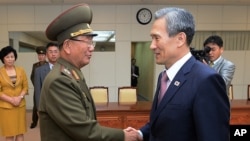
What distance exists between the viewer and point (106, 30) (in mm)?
7145

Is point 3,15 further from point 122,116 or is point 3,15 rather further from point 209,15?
point 209,15

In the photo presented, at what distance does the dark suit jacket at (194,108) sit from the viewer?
105cm

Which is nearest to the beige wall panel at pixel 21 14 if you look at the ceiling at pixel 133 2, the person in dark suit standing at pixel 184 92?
the ceiling at pixel 133 2

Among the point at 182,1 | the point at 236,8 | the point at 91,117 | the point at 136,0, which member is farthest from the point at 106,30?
the point at 91,117

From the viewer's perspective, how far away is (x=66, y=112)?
1313 mm

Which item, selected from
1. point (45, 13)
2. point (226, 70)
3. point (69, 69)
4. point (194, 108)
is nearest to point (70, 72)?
point (69, 69)

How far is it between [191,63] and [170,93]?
0.57 ft

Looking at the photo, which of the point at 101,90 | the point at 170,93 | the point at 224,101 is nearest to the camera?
the point at 224,101

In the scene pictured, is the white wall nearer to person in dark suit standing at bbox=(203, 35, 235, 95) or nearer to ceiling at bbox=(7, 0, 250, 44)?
ceiling at bbox=(7, 0, 250, 44)

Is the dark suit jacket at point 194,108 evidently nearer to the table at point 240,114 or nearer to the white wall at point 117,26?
the table at point 240,114

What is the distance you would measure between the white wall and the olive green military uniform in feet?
18.8

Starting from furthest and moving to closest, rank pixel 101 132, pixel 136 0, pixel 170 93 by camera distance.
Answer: pixel 136 0 → pixel 101 132 → pixel 170 93

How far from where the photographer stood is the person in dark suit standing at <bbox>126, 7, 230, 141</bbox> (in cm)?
106

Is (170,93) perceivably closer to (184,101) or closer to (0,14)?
(184,101)
